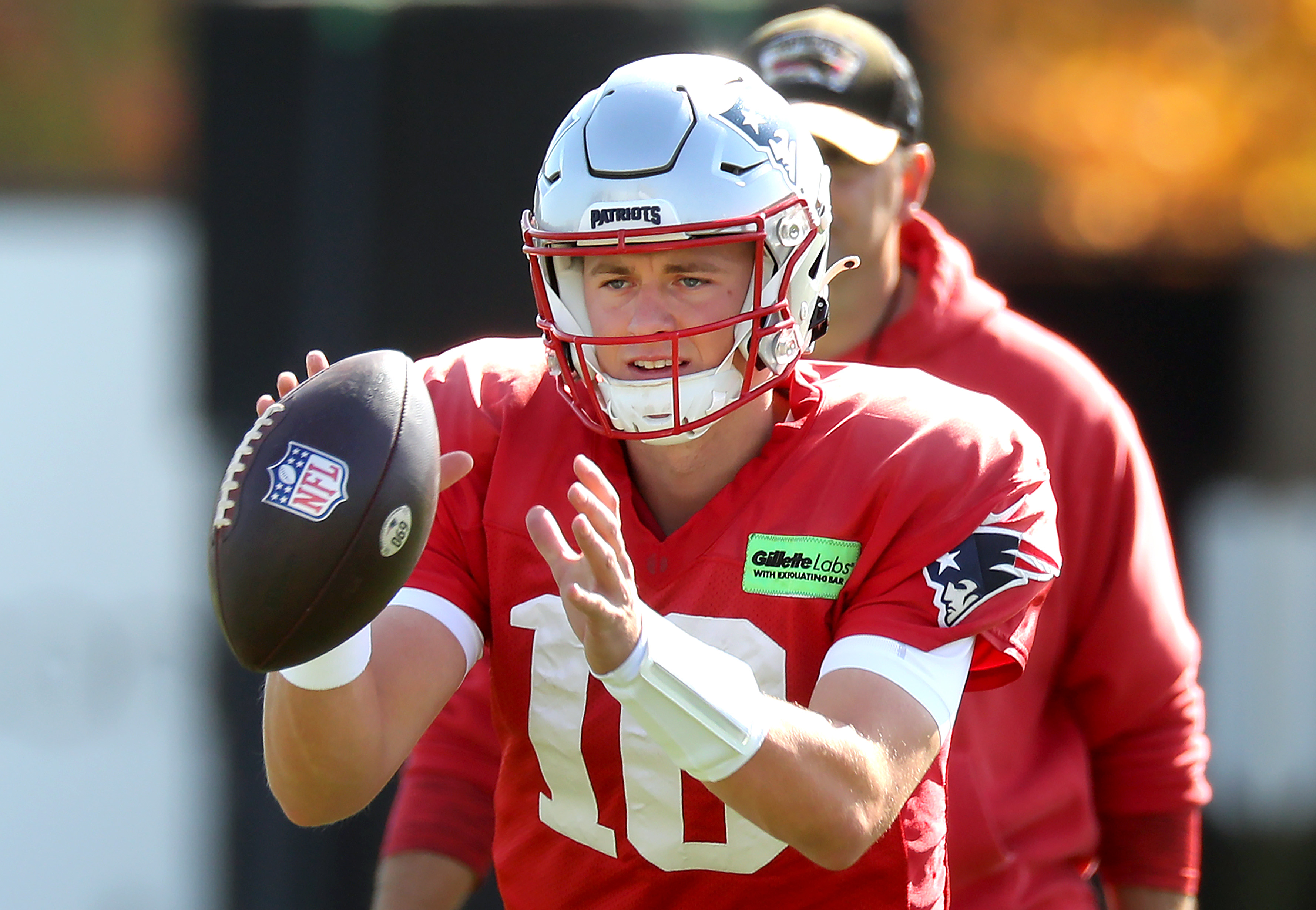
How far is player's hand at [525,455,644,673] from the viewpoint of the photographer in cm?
179

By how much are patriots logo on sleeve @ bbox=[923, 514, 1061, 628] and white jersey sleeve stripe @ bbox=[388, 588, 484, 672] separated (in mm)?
581

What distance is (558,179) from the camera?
89.2 inches

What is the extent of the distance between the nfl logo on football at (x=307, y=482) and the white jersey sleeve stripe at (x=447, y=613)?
31 cm

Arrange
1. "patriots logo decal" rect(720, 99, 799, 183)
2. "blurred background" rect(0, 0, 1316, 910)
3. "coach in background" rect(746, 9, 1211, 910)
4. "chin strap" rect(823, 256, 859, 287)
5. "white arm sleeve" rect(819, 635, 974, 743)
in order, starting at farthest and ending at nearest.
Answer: "blurred background" rect(0, 0, 1316, 910), "coach in background" rect(746, 9, 1211, 910), "chin strap" rect(823, 256, 859, 287), "patriots logo decal" rect(720, 99, 799, 183), "white arm sleeve" rect(819, 635, 974, 743)

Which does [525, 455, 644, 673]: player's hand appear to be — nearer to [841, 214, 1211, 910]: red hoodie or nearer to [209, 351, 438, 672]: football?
[209, 351, 438, 672]: football

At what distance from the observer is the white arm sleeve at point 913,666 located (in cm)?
202

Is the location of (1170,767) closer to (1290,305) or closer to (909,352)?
(909,352)

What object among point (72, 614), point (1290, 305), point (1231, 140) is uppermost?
point (1231, 140)

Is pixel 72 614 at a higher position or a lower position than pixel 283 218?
lower

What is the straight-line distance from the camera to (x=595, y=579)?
1.81m

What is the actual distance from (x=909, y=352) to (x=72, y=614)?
2.76 m

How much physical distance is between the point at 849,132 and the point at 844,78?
142 mm

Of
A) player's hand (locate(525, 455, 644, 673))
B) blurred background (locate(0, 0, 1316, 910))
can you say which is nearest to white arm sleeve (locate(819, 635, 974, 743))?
player's hand (locate(525, 455, 644, 673))

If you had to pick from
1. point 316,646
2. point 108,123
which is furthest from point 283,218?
point 316,646
